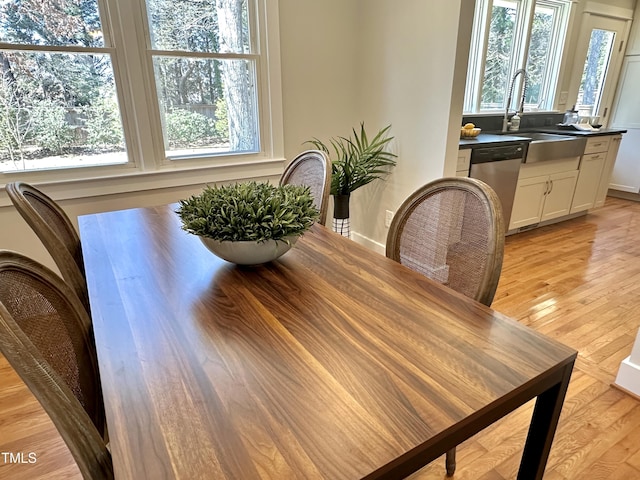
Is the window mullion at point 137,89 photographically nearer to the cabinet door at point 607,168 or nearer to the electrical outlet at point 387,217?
the electrical outlet at point 387,217

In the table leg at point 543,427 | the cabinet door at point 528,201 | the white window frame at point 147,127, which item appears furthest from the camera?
the cabinet door at point 528,201

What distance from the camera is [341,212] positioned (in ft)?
9.53

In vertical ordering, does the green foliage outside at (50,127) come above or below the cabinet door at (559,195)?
above

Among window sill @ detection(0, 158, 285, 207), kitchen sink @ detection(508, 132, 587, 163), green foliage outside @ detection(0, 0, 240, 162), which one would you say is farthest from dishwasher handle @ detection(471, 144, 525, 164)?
green foliage outside @ detection(0, 0, 240, 162)

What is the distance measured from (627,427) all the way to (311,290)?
59.8 inches

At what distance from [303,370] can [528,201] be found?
137 inches

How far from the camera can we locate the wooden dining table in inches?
22.9

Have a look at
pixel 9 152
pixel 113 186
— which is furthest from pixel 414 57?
pixel 9 152

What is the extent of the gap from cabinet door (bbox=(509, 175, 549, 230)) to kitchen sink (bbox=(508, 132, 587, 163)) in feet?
0.63

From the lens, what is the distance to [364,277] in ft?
3.73

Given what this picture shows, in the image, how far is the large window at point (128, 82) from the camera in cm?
211

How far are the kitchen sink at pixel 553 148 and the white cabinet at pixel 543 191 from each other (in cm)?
6

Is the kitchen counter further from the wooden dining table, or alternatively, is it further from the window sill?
the wooden dining table

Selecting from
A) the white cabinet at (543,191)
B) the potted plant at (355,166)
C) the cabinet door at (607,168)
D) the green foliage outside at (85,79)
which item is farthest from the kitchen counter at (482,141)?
the green foliage outside at (85,79)
